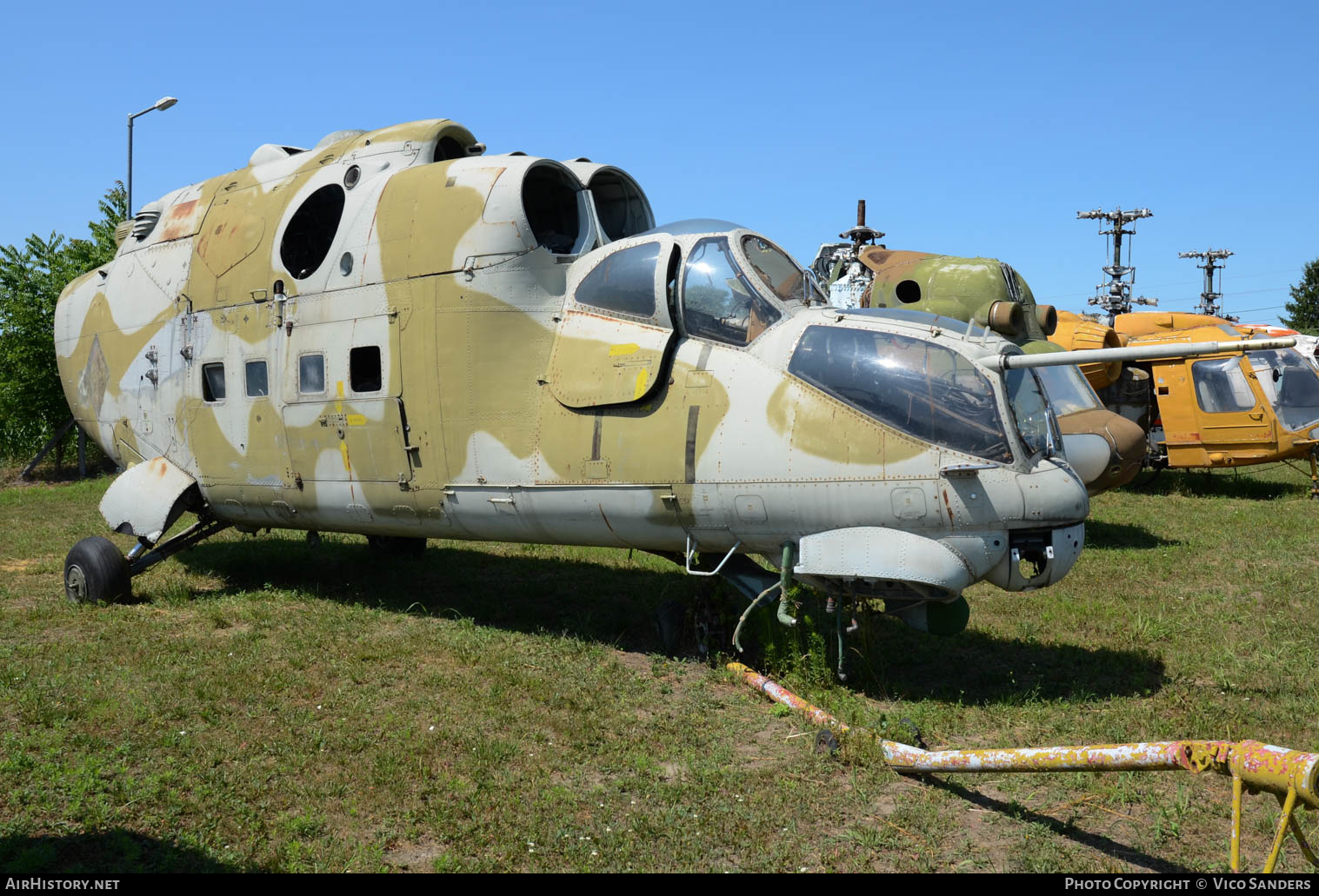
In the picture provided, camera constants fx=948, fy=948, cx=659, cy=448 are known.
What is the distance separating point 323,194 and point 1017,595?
310 inches

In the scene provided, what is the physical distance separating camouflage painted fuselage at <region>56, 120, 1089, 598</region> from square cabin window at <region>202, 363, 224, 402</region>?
2 cm

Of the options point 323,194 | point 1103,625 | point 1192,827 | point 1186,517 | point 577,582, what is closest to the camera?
point 1192,827

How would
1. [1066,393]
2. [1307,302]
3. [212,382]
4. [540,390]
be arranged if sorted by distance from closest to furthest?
[540,390] → [212,382] → [1066,393] → [1307,302]

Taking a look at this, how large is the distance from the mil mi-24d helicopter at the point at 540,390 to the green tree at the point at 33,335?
695 inches

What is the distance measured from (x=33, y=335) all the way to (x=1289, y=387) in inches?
1137

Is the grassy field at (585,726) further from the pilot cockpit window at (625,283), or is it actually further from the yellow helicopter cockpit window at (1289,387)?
the yellow helicopter cockpit window at (1289,387)

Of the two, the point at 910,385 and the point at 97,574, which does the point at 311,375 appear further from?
the point at 910,385

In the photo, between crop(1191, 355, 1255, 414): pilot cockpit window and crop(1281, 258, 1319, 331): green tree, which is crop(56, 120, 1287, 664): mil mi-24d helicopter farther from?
crop(1281, 258, 1319, 331): green tree

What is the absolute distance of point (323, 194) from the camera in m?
9.02

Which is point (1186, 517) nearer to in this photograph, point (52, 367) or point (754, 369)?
point (754, 369)

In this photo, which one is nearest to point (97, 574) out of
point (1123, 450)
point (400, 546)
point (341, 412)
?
point (341, 412)

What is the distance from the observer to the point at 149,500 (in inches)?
381

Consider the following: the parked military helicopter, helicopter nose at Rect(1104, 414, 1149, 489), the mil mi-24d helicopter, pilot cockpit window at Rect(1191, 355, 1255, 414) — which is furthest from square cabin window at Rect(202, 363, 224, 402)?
pilot cockpit window at Rect(1191, 355, 1255, 414)

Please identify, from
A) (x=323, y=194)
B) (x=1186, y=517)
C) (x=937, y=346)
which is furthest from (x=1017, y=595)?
(x=323, y=194)
